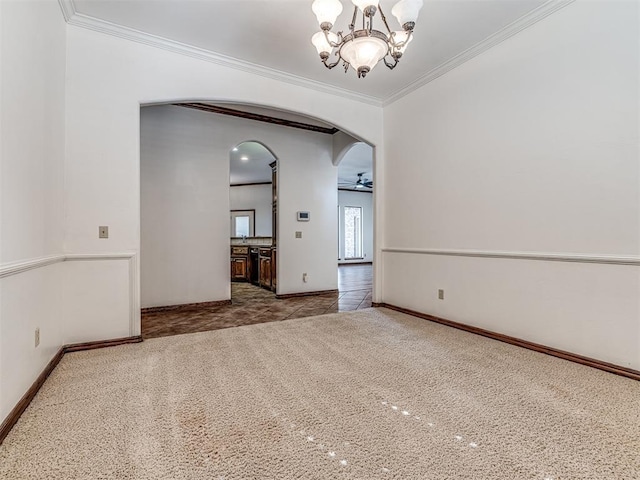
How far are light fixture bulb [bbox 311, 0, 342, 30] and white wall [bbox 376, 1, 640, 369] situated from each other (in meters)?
1.84

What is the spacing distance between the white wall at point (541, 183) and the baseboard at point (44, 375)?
3202mm

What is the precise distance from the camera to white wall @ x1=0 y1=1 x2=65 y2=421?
1514 millimetres

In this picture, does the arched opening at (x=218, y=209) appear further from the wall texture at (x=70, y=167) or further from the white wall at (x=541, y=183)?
the white wall at (x=541, y=183)

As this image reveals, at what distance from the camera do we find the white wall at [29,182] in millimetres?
1514

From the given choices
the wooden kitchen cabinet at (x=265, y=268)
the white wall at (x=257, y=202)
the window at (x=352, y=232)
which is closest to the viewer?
the wooden kitchen cabinet at (x=265, y=268)

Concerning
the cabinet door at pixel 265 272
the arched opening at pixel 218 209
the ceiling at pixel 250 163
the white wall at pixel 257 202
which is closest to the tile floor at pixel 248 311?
the arched opening at pixel 218 209

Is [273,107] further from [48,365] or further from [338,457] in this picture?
[338,457]

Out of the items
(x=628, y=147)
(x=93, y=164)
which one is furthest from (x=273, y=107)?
(x=628, y=147)

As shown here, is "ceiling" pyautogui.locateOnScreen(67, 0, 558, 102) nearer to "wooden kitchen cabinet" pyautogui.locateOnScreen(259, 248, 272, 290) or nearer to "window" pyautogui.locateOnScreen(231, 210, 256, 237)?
"wooden kitchen cabinet" pyautogui.locateOnScreen(259, 248, 272, 290)

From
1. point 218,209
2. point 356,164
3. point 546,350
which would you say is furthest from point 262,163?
point 546,350

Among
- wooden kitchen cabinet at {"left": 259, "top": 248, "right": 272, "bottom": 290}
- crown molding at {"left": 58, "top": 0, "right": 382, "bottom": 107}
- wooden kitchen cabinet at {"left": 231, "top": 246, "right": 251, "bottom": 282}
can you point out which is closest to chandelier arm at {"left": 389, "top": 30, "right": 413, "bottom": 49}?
crown molding at {"left": 58, "top": 0, "right": 382, "bottom": 107}

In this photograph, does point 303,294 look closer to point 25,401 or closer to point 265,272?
point 265,272

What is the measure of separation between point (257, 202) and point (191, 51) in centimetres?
696

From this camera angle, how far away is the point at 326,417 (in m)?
1.60
